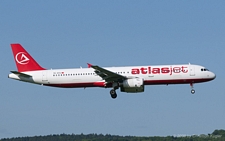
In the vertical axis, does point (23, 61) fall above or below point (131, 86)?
above

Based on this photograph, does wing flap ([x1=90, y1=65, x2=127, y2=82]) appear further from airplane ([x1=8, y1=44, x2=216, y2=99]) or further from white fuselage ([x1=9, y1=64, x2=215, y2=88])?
white fuselage ([x1=9, y1=64, x2=215, y2=88])

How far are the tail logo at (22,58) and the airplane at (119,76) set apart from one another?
2.04 metres

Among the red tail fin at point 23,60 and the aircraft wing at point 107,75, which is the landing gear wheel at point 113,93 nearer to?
the aircraft wing at point 107,75

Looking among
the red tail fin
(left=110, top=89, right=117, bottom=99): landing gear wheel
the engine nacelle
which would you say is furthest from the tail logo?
the engine nacelle

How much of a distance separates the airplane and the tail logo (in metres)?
2.04

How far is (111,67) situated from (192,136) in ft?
305

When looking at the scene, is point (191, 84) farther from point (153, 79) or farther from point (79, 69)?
point (79, 69)

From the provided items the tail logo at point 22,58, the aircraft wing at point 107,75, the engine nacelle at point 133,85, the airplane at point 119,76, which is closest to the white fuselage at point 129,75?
the airplane at point 119,76

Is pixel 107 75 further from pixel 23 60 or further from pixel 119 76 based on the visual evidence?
pixel 23 60

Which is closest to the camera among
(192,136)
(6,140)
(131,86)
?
(131,86)

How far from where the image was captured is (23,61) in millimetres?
78312

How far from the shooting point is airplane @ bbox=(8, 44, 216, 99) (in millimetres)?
71312

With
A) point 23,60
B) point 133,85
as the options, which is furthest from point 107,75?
point 23,60

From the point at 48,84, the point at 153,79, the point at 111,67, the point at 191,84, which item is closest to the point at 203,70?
the point at 191,84
